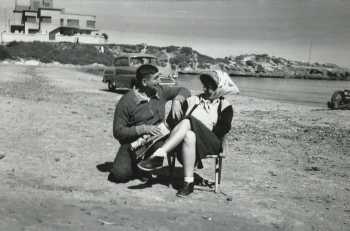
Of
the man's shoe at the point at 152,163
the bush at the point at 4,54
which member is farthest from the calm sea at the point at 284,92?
the bush at the point at 4,54

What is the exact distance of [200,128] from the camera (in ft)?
16.9

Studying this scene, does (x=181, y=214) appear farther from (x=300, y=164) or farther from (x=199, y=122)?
(x=300, y=164)

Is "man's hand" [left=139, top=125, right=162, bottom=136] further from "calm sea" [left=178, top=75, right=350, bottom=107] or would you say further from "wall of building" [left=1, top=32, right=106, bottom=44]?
"wall of building" [left=1, top=32, right=106, bottom=44]

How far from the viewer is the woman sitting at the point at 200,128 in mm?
5060

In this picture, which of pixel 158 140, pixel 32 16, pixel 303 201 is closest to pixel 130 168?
pixel 158 140

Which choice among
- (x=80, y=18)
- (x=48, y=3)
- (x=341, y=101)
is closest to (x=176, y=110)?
(x=341, y=101)

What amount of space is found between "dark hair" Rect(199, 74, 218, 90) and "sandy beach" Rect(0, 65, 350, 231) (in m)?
1.26

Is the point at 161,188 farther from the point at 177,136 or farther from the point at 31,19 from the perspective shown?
the point at 31,19

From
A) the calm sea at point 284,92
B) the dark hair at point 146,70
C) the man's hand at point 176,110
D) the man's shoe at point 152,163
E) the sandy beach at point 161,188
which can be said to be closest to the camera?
the sandy beach at point 161,188

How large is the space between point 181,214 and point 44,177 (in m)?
2.10

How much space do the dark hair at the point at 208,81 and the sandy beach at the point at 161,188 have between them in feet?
4.12

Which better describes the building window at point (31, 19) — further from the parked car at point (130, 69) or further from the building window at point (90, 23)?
the parked car at point (130, 69)

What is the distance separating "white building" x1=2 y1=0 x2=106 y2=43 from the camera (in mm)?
97412

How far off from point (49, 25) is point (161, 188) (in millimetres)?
101566
